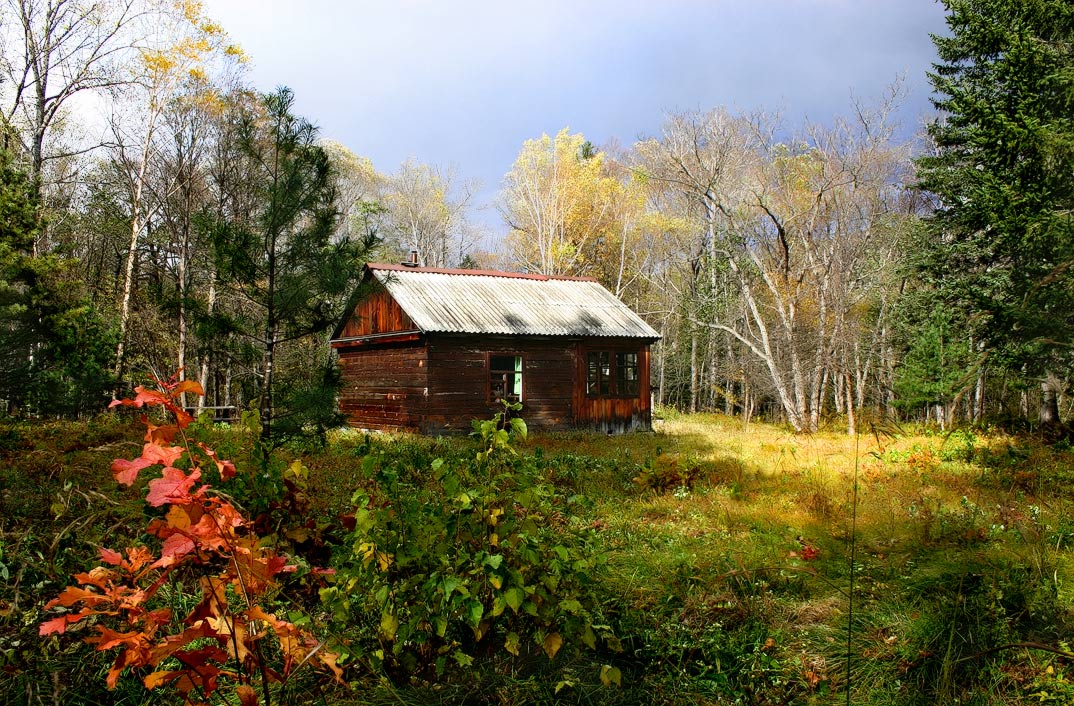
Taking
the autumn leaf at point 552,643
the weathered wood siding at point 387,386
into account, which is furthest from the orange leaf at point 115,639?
the weathered wood siding at point 387,386

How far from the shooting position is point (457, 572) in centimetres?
292

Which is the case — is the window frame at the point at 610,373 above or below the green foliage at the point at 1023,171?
below

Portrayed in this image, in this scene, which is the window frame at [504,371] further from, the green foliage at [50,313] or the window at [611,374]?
the green foliage at [50,313]

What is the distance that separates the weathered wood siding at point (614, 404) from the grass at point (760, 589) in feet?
34.1

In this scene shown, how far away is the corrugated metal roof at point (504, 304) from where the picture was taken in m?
17.7

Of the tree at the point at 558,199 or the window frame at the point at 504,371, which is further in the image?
the tree at the point at 558,199

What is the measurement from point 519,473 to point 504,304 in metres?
16.7

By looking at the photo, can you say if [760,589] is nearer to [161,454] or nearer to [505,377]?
[161,454]

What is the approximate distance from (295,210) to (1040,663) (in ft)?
31.3

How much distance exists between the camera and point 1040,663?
10.9 feet

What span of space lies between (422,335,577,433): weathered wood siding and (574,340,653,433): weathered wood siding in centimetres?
31

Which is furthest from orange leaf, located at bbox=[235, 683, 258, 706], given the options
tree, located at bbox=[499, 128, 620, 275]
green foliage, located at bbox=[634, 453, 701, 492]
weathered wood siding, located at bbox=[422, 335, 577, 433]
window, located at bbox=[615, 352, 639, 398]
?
tree, located at bbox=[499, 128, 620, 275]

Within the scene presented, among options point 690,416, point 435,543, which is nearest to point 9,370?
point 435,543

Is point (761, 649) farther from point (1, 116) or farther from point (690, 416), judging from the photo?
point (690, 416)
